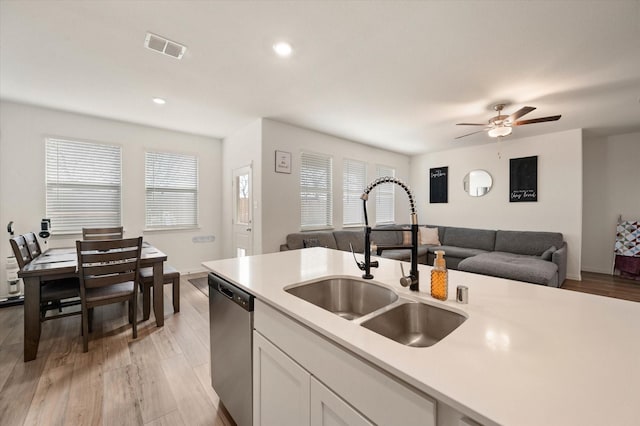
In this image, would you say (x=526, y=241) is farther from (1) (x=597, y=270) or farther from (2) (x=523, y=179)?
(1) (x=597, y=270)

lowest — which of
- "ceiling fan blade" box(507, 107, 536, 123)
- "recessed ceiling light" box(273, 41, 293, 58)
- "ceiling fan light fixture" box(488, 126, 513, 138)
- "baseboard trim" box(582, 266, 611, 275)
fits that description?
"baseboard trim" box(582, 266, 611, 275)

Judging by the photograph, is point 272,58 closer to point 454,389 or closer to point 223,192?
point 454,389

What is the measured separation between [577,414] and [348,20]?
2.28 meters

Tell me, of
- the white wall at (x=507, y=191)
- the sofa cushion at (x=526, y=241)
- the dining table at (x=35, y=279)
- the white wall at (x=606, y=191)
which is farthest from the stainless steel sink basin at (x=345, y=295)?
the white wall at (x=606, y=191)

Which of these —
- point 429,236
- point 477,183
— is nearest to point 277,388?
point 429,236

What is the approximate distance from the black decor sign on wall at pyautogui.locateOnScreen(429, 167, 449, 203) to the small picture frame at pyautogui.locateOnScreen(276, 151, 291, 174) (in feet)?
12.4

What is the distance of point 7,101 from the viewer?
11.0ft

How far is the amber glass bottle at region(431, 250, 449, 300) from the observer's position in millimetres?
1072

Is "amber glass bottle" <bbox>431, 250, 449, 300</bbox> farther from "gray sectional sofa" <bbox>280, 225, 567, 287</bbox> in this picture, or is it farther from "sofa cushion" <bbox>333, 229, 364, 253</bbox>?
"sofa cushion" <bbox>333, 229, 364, 253</bbox>

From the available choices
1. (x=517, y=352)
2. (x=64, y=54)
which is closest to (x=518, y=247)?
(x=517, y=352)

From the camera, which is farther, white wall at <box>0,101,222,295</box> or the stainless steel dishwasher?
white wall at <box>0,101,222,295</box>

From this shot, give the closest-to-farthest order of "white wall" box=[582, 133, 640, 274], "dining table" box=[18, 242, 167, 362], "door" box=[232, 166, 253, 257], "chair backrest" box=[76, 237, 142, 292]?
"dining table" box=[18, 242, 167, 362]
"chair backrest" box=[76, 237, 142, 292]
"door" box=[232, 166, 253, 257]
"white wall" box=[582, 133, 640, 274]

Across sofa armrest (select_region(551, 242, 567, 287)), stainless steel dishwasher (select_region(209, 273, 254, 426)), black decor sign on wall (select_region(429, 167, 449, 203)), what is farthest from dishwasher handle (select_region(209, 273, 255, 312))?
black decor sign on wall (select_region(429, 167, 449, 203))

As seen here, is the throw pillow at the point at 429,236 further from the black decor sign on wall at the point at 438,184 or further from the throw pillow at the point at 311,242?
the throw pillow at the point at 311,242
